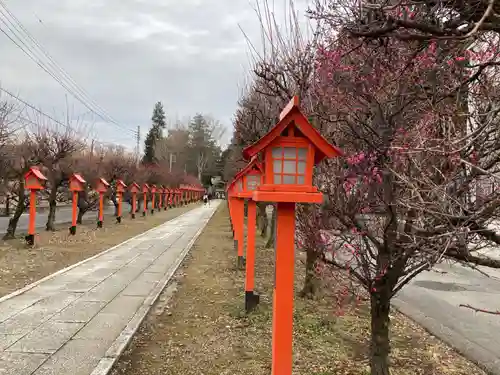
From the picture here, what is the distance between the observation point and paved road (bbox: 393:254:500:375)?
23.6ft

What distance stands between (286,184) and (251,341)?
10.7 feet

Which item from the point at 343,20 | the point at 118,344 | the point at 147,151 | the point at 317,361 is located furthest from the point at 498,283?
the point at 147,151

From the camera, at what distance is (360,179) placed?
453 centimetres

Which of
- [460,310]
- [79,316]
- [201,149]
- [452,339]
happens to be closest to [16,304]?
[79,316]

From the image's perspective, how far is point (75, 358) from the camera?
211 inches

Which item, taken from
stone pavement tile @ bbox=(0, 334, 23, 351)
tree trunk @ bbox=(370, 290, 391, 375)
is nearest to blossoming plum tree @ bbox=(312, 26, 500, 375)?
tree trunk @ bbox=(370, 290, 391, 375)

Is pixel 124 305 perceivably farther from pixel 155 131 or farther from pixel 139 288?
pixel 155 131

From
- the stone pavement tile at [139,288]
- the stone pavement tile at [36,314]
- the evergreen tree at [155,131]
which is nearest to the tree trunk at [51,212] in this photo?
the stone pavement tile at [139,288]

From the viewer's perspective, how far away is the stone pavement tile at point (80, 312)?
6.88 meters

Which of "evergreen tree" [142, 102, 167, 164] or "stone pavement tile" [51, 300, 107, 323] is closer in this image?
"stone pavement tile" [51, 300, 107, 323]

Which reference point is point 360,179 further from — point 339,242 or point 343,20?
point 343,20

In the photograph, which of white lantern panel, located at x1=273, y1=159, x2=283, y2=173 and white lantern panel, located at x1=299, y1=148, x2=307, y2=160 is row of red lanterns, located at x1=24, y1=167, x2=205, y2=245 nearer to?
white lantern panel, located at x1=273, y1=159, x2=283, y2=173

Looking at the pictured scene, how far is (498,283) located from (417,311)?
15.2 feet

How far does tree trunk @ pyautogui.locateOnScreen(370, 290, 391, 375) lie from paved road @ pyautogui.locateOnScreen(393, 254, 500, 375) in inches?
52.7
